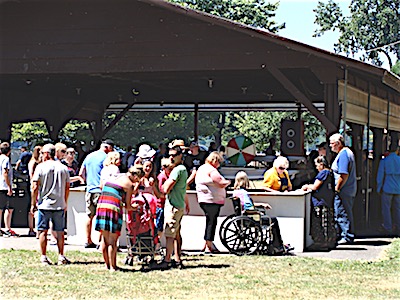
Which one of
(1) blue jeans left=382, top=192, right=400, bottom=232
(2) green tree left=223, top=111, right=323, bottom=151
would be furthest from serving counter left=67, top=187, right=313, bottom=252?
(2) green tree left=223, top=111, right=323, bottom=151

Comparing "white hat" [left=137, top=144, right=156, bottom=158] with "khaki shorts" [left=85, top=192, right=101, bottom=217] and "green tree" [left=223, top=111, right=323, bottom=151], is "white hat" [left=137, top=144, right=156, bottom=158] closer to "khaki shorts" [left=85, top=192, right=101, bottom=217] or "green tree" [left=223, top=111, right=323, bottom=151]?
"khaki shorts" [left=85, top=192, right=101, bottom=217]

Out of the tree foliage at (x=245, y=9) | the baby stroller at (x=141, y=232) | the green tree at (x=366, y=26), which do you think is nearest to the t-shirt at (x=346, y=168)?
the baby stroller at (x=141, y=232)

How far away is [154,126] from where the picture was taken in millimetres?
44500

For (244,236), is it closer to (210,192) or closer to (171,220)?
(210,192)

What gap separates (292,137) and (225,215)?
23.9 feet

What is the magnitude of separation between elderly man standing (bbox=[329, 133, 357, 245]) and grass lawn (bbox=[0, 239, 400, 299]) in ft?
5.00

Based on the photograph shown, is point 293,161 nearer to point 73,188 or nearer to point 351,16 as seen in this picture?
point 73,188

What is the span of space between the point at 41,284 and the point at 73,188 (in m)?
3.52

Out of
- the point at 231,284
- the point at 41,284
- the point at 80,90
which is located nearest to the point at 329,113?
the point at 231,284

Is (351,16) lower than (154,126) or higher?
higher

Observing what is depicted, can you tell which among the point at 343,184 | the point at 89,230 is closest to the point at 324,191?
the point at 343,184

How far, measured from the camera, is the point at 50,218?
952 cm

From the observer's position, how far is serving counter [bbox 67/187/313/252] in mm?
11000

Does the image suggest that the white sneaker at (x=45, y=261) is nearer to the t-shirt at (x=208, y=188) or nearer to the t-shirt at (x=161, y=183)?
the t-shirt at (x=161, y=183)
